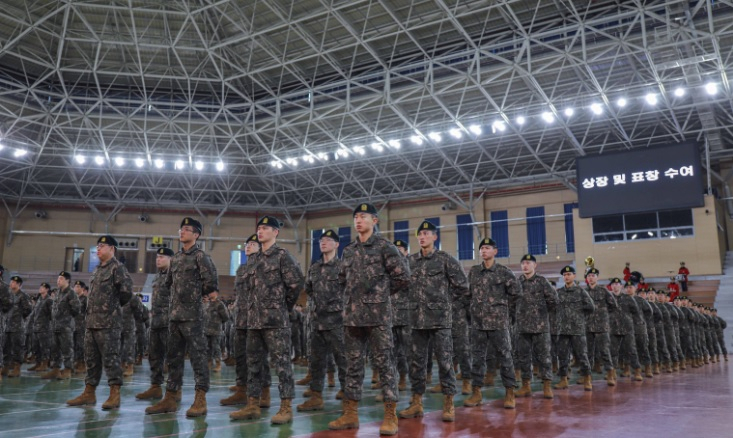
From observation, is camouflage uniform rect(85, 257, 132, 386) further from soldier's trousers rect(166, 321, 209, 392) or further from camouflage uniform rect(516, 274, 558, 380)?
camouflage uniform rect(516, 274, 558, 380)

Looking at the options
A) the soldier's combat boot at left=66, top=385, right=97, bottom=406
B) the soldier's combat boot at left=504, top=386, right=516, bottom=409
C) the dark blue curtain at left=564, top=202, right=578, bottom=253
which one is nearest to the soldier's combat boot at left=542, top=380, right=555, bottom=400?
the soldier's combat boot at left=504, top=386, right=516, bottom=409

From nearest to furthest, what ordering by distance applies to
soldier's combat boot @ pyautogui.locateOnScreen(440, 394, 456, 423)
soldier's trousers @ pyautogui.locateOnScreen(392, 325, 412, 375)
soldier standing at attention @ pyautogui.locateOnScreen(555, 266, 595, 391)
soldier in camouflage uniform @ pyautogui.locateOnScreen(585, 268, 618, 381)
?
soldier's combat boot @ pyautogui.locateOnScreen(440, 394, 456, 423)
soldier's trousers @ pyautogui.locateOnScreen(392, 325, 412, 375)
soldier standing at attention @ pyautogui.locateOnScreen(555, 266, 595, 391)
soldier in camouflage uniform @ pyautogui.locateOnScreen(585, 268, 618, 381)

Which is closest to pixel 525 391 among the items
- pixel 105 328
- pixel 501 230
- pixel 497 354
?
pixel 497 354

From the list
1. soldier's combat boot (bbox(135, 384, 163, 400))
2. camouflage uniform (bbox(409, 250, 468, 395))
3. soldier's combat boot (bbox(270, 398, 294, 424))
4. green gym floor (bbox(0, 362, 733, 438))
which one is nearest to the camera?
green gym floor (bbox(0, 362, 733, 438))

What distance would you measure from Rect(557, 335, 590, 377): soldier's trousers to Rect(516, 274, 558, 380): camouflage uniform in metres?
0.86

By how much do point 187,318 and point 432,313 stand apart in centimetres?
230

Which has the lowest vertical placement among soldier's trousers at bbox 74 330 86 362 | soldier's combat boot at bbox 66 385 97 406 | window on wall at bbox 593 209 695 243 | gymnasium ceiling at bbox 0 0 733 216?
soldier's combat boot at bbox 66 385 97 406

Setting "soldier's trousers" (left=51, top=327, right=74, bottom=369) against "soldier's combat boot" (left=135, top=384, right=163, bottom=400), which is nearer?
"soldier's combat boot" (left=135, top=384, right=163, bottom=400)

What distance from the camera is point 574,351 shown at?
8.27 meters

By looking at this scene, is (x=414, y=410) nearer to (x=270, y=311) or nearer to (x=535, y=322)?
(x=270, y=311)

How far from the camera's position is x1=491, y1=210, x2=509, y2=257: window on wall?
2627 cm

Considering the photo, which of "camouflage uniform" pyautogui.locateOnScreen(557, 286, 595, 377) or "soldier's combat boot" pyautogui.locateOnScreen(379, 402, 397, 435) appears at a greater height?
"camouflage uniform" pyautogui.locateOnScreen(557, 286, 595, 377)

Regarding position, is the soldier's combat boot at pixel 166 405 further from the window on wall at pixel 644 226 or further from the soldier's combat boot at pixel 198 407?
the window on wall at pixel 644 226

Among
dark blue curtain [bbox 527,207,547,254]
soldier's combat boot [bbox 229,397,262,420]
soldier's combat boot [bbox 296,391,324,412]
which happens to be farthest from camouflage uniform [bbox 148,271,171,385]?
dark blue curtain [bbox 527,207,547,254]
